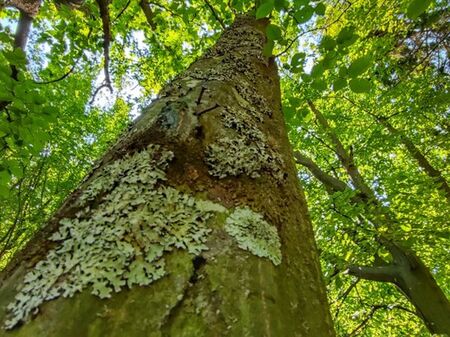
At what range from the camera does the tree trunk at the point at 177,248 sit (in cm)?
66

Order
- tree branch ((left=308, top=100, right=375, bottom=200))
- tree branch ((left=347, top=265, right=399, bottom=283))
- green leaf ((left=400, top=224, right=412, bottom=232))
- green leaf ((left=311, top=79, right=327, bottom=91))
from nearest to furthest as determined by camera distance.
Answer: green leaf ((left=311, top=79, right=327, bottom=91)) → green leaf ((left=400, top=224, right=412, bottom=232)) → tree branch ((left=347, top=265, right=399, bottom=283)) → tree branch ((left=308, top=100, right=375, bottom=200))

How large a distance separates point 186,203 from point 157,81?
8.38 metres

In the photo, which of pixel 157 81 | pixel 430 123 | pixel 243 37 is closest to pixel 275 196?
pixel 243 37

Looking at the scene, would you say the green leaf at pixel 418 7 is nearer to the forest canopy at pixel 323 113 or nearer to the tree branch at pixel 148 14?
the forest canopy at pixel 323 113

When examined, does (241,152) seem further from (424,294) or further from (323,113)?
(323,113)

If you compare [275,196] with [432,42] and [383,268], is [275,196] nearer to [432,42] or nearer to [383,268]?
[383,268]

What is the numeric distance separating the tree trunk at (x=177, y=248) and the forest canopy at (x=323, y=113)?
1256 millimetres

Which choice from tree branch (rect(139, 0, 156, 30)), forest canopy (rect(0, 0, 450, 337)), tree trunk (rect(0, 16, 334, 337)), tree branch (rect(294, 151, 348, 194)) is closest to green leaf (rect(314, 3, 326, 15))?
forest canopy (rect(0, 0, 450, 337))

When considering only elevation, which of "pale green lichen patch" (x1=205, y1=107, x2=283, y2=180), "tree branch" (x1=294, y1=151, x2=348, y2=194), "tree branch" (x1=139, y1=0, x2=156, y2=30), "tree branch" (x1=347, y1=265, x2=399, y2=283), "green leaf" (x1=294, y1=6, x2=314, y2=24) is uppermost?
"tree branch" (x1=139, y1=0, x2=156, y2=30)

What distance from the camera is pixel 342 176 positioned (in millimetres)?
11445

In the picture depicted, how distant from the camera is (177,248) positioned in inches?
31.2

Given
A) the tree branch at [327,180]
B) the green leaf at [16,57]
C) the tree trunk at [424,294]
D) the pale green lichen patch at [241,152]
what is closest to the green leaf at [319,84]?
the pale green lichen patch at [241,152]

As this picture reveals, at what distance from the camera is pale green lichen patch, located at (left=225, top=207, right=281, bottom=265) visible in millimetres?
873

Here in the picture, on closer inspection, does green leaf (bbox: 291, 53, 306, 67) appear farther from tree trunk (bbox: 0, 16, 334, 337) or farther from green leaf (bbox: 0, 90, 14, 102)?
green leaf (bbox: 0, 90, 14, 102)
